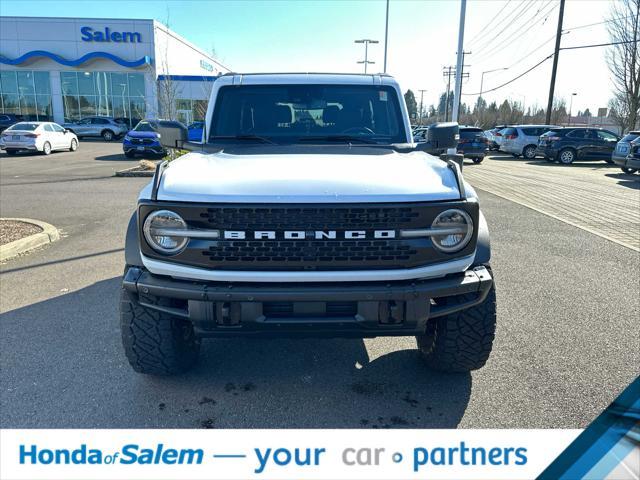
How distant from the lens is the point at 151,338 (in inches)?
111

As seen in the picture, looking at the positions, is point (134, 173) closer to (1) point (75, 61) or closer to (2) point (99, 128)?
(2) point (99, 128)

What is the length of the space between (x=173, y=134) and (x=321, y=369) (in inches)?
88.4

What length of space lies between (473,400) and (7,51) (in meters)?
48.1

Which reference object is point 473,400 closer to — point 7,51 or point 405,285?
point 405,285

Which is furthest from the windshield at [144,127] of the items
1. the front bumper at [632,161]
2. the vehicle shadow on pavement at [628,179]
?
the front bumper at [632,161]

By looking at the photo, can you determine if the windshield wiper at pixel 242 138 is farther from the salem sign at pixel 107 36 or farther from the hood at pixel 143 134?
the salem sign at pixel 107 36

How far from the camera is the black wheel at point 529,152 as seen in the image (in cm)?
2400

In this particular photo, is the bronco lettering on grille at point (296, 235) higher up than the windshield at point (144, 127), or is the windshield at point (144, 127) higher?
the windshield at point (144, 127)

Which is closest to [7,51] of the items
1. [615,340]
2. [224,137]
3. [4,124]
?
[4,124]

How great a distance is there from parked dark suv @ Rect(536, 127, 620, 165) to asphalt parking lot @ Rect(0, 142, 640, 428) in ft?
56.9

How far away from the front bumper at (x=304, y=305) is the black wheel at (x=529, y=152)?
24.2 m

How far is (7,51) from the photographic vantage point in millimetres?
38844

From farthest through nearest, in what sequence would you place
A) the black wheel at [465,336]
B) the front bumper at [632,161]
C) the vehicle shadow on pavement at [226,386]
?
the front bumper at [632,161], the black wheel at [465,336], the vehicle shadow on pavement at [226,386]

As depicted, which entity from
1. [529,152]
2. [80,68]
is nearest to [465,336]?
[529,152]
